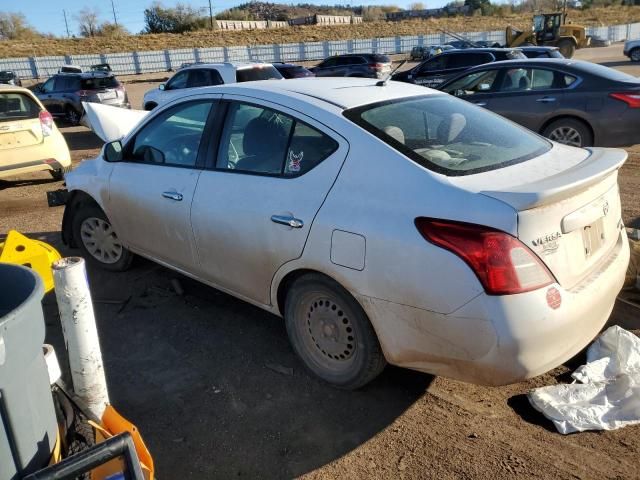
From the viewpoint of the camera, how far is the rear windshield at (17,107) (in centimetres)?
775

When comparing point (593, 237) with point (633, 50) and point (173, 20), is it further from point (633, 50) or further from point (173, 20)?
point (173, 20)

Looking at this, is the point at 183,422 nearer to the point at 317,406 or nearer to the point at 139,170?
the point at 317,406

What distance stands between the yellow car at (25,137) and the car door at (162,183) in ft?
13.9

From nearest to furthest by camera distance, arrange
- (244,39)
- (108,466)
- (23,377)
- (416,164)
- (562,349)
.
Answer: (23,377)
(108,466)
(562,349)
(416,164)
(244,39)

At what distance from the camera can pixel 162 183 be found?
12.7 feet

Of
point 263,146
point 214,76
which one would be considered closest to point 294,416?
point 263,146

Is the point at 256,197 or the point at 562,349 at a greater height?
the point at 256,197

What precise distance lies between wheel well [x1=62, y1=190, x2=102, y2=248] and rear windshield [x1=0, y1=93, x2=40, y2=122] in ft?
12.1

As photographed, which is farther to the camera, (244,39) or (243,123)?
(244,39)

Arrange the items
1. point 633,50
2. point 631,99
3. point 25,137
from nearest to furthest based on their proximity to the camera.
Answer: point 631,99 < point 25,137 < point 633,50

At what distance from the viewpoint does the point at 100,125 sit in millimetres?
6656

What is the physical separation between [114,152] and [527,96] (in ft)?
21.4

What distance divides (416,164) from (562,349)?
1091 mm

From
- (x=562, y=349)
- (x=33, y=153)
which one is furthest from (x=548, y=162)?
(x=33, y=153)
